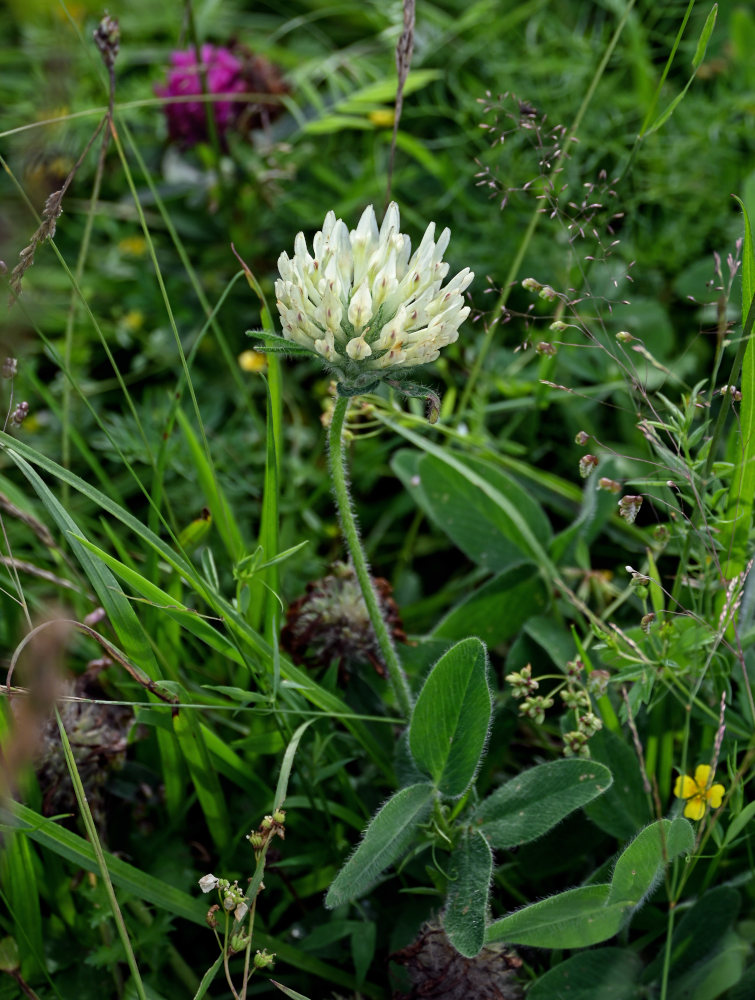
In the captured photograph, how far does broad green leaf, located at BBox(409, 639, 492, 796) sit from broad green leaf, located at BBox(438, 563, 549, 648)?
0.32 meters

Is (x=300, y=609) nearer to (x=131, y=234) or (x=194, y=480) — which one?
(x=194, y=480)

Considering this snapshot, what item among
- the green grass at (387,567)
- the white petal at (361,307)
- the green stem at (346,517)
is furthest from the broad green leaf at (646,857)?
the white petal at (361,307)

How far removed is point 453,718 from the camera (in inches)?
41.0

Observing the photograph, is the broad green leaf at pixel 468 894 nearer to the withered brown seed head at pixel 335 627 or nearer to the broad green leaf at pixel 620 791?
the broad green leaf at pixel 620 791

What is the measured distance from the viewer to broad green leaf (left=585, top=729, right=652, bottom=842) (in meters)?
1.12

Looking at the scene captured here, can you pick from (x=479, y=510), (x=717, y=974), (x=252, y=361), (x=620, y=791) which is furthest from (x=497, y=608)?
(x=252, y=361)

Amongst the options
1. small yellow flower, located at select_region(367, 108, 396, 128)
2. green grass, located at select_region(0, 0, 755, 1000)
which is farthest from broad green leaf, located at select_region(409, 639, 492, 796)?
small yellow flower, located at select_region(367, 108, 396, 128)

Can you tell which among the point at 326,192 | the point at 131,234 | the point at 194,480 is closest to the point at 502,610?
the point at 194,480

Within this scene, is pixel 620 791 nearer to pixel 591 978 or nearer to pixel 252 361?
pixel 591 978

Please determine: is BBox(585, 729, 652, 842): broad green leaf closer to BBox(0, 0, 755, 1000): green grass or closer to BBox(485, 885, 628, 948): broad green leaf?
BBox(0, 0, 755, 1000): green grass

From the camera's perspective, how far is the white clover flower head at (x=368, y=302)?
0.95 m

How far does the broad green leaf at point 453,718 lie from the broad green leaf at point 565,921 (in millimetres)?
149

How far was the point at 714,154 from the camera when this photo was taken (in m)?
2.04

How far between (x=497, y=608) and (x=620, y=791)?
34 cm
